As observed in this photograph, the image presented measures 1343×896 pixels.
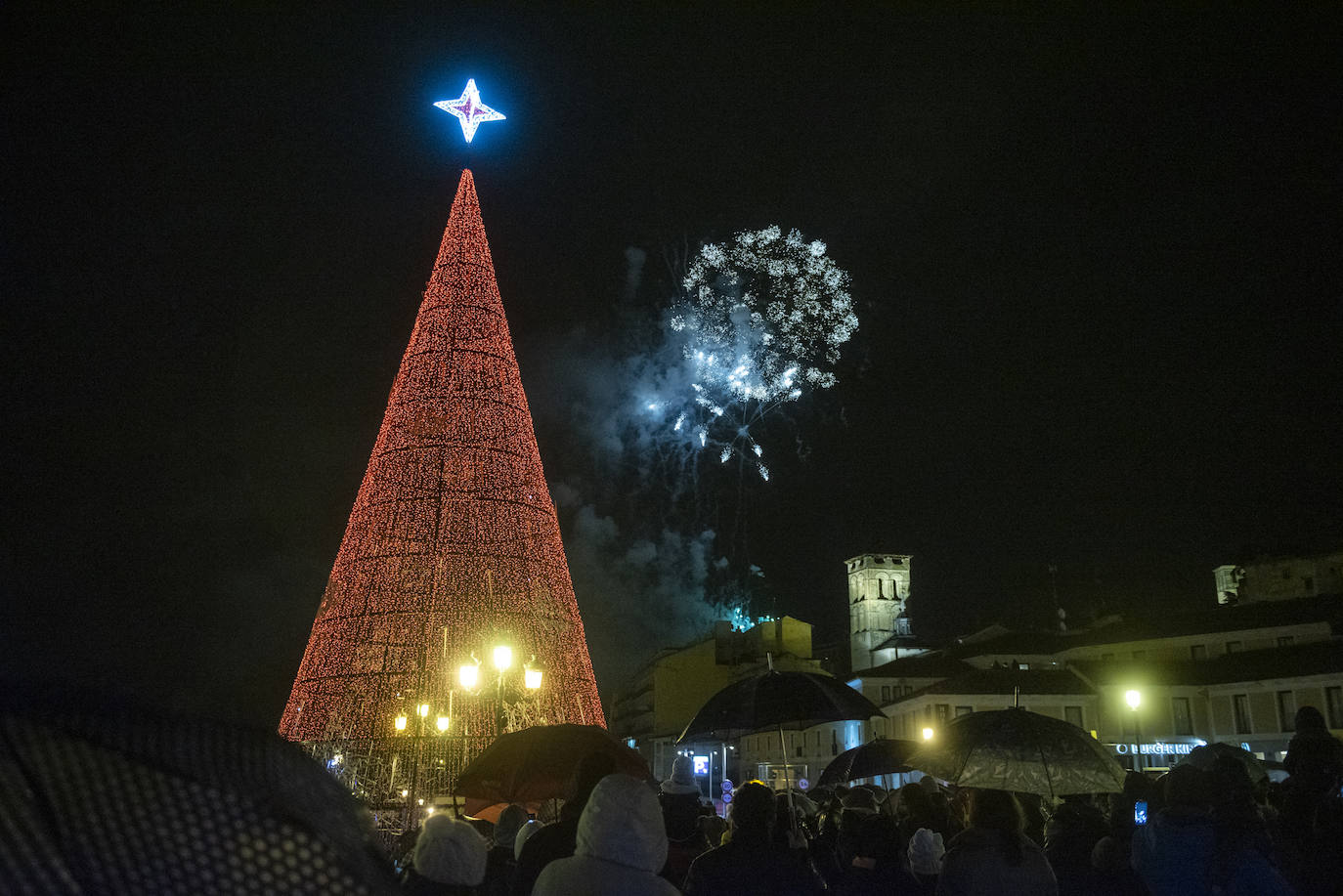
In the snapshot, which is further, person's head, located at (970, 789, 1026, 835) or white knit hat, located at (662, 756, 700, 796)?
white knit hat, located at (662, 756, 700, 796)

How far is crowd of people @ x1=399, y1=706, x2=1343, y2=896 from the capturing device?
9.95ft

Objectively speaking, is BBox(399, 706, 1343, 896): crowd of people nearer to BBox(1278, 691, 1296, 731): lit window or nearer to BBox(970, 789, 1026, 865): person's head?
BBox(970, 789, 1026, 865): person's head

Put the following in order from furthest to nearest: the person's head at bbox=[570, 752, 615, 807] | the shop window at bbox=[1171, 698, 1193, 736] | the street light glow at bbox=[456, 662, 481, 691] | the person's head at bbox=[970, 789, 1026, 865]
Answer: the shop window at bbox=[1171, 698, 1193, 736] < the street light glow at bbox=[456, 662, 481, 691] < the person's head at bbox=[570, 752, 615, 807] < the person's head at bbox=[970, 789, 1026, 865]

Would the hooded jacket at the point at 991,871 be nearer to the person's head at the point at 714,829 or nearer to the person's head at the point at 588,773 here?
the person's head at the point at 588,773

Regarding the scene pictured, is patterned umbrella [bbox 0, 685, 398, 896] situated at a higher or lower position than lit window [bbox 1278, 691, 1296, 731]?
higher

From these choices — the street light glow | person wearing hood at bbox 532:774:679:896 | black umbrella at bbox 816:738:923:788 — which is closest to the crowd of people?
person wearing hood at bbox 532:774:679:896

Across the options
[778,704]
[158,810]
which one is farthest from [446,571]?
[158,810]

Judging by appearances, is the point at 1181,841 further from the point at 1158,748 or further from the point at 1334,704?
the point at 1158,748

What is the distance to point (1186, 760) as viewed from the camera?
18.2 ft

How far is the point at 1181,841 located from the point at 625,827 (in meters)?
3.26

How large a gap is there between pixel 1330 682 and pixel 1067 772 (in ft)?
132

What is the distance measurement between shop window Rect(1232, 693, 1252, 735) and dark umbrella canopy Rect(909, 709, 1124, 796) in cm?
4237

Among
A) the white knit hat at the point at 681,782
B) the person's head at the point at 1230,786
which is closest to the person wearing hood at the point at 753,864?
the person's head at the point at 1230,786

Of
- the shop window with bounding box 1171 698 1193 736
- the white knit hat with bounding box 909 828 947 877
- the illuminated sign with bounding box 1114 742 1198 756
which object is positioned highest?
the white knit hat with bounding box 909 828 947 877
